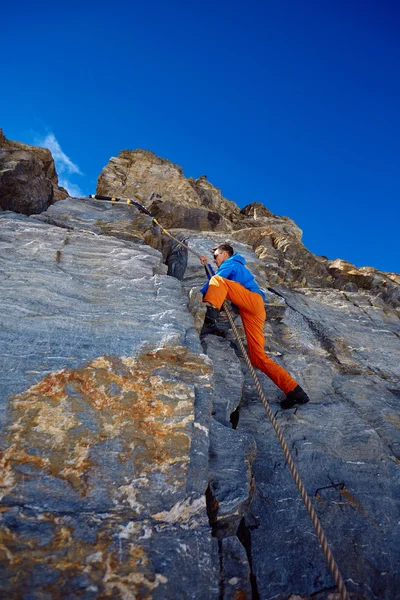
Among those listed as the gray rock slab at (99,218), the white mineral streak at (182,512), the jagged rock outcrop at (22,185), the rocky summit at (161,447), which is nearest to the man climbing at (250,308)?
the rocky summit at (161,447)

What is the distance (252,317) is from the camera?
7.38 meters

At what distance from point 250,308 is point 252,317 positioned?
20 centimetres

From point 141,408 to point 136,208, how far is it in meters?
11.0

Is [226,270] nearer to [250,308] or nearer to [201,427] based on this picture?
[250,308]

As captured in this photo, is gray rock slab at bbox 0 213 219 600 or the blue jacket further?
the blue jacket

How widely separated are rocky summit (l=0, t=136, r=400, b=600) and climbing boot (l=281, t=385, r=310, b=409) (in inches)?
5.1

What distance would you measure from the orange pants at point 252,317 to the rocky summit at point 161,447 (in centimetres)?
41

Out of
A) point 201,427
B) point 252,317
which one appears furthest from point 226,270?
point 201,427

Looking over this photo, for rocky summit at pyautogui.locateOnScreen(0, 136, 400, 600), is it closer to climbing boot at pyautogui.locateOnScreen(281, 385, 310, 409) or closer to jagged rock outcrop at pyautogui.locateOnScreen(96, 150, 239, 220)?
climbing boot at pyautogui.locateOnScreen(281, 385, 310, 409)

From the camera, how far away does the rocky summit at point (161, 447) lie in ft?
10.0

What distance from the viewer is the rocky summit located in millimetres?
3049

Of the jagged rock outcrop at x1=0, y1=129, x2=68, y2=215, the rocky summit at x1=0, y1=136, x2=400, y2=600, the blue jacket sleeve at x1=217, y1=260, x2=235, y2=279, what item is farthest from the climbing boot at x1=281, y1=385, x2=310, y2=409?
the jagged rock outcrop at x1=0, y1=129, x2=68, y2=215

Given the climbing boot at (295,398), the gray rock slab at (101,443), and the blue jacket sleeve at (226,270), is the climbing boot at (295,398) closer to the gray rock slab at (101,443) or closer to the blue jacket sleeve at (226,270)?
the gray rock slab at (101,443)

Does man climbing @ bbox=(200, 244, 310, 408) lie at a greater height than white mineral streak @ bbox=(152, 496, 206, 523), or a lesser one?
greater
